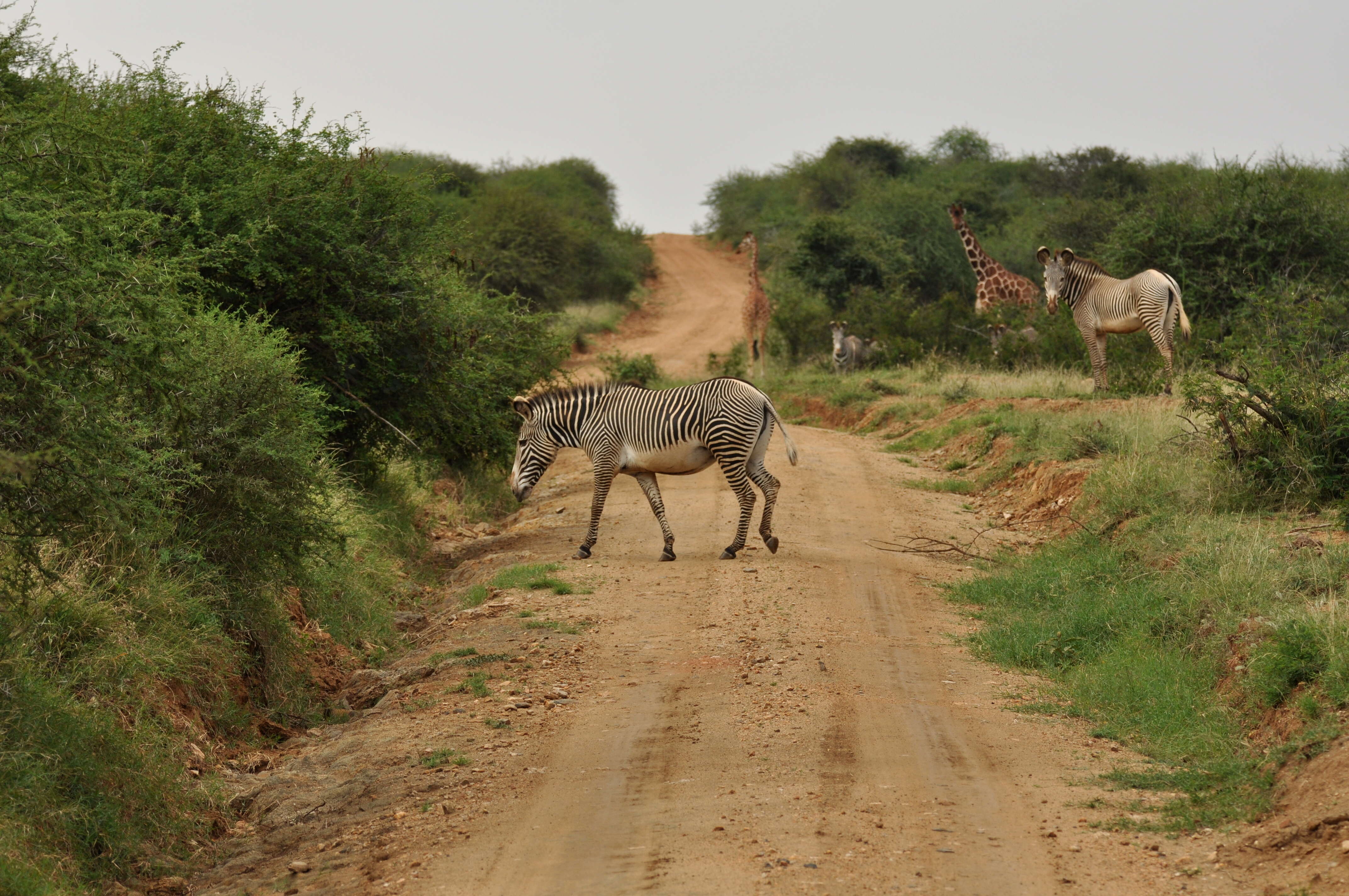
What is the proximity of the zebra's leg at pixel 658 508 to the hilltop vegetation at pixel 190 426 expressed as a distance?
2.46m

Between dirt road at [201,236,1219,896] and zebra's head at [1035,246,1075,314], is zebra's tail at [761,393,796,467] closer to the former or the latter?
dirt road at [201,236,1219,896]

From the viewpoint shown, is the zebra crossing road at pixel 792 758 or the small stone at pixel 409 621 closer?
the zebra crossing road at pixel 792 758

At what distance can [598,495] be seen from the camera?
40.4 feet

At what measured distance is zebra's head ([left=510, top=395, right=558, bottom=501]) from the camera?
12906 millimetres

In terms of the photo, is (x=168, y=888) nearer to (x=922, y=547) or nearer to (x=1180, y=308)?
(x=922, y=547)

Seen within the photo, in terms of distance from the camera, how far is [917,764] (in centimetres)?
622

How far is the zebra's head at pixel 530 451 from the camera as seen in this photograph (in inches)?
508

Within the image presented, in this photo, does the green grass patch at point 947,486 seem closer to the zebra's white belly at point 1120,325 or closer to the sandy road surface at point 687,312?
the zebra's white belly at point 1120,325

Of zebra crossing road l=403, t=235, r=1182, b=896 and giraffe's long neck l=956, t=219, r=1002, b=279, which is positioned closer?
zebra crossing road l=403, t=235, r=1182, b=896

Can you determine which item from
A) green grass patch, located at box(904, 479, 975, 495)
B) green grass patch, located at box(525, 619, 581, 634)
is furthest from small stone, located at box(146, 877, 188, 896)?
green grass patch, located at box(904, 479, 975, 495)

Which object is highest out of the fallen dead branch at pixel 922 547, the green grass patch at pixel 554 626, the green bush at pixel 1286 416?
the green bush at pixel 1286 416

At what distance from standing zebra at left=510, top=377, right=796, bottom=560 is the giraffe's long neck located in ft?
49.5

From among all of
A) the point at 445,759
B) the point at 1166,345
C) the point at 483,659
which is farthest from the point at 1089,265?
the point at 445,759

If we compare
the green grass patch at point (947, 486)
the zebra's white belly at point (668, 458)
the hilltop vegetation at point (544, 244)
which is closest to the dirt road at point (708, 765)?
the zebra's white belly at point (668, 458)
